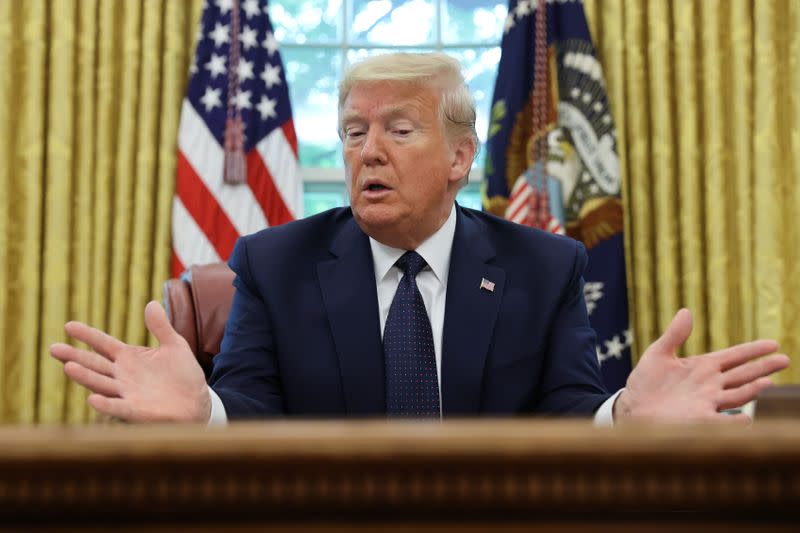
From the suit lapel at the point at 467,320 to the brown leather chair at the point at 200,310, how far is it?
1.92ft

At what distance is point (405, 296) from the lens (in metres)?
1.93

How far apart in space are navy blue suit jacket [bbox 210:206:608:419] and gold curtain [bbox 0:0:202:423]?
1.75 metres

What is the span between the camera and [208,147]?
3.66 metres

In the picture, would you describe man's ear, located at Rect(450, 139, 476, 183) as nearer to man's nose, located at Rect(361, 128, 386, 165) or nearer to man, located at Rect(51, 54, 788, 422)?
man, located at Rect(51, 54, 788, 422)

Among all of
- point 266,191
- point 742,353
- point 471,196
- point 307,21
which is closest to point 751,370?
point 742,353

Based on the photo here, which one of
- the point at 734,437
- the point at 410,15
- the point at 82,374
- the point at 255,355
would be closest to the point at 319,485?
the point at 734,437

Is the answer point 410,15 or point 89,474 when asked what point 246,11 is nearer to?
point 410,15

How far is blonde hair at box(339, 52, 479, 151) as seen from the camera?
2039mm

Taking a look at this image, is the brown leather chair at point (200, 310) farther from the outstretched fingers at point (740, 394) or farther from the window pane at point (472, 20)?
the window pane at point (472, 20)

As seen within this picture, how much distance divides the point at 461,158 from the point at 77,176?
2068 mm

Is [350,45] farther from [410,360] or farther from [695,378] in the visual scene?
[695,378]

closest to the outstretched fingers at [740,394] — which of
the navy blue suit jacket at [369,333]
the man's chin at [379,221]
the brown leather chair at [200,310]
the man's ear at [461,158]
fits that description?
the navy blue suit jacket at [369,333]

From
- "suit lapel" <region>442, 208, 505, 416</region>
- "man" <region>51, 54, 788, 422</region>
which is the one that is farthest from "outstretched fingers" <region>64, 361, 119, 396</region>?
"suit lapel" <region>442, 208, 505, 416</region>

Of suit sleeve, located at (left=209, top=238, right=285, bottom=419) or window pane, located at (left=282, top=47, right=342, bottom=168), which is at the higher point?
window pane, located at (left=282, top=47, right=342, bottom=168)
